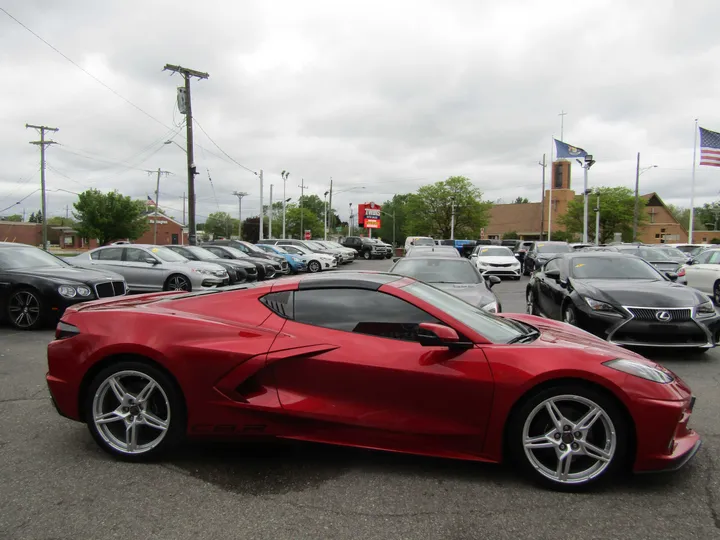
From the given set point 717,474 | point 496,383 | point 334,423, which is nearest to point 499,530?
point 496,383

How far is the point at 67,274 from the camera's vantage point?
29.4 feet

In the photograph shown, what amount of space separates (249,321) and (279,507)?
1185 mm

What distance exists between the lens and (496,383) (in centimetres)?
303

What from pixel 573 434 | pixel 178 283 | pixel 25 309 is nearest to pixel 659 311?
pixel 573 434

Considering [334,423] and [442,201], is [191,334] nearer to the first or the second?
[334,423]

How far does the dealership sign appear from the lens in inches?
2945

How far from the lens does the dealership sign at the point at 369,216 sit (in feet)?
245

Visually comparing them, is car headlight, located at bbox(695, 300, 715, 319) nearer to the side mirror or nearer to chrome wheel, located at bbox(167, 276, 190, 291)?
the side mirror

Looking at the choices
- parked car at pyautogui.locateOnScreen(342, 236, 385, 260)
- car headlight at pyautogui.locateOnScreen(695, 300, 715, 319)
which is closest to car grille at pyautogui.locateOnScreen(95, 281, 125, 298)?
car headlight at pyautogui.locateOnScreen(695, 300, 715, 319)

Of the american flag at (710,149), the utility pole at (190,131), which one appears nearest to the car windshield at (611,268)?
the utility pole at (190,131)

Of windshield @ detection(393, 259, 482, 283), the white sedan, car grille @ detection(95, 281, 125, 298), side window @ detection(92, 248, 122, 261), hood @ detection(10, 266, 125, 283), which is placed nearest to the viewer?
hood @ detection(10, 266, 125, 283)

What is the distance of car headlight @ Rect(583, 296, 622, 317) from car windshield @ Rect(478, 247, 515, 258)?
49.0 ft

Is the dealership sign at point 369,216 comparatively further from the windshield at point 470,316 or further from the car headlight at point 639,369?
the car headlight at point 639,369

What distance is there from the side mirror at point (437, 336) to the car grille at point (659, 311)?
4264 millimetres
